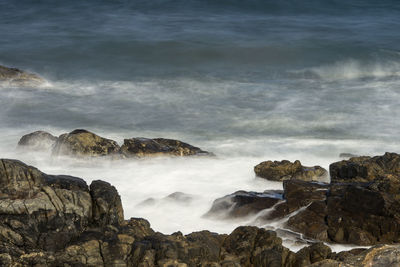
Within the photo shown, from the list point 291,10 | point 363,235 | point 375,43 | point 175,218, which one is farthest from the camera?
point 291,10

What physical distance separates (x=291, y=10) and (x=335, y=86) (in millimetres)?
22453

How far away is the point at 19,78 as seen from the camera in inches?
1447

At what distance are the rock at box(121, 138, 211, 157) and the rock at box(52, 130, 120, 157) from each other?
1.41 feet

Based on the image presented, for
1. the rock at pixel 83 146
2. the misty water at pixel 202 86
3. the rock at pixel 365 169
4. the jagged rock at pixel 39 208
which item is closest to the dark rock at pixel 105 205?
the jagged rock at pixel 39 208

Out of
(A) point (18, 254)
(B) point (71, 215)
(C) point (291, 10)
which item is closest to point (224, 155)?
(B) point (71, 215)

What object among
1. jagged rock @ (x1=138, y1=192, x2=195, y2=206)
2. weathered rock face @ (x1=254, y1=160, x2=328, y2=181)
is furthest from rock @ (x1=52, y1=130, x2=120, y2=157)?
weathered rock face @ (x1=254, y1=160, x2=328, y2=181)

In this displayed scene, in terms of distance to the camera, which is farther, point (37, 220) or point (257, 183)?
point (257, 183)

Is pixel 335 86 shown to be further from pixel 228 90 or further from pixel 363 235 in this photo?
pixel 363 235

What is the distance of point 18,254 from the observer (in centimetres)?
1154

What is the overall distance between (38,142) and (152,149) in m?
4.19

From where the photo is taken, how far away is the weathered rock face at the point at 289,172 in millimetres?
19750

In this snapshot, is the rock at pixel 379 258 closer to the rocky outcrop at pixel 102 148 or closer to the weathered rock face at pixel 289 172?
the weathered rock face at pixel 289 172

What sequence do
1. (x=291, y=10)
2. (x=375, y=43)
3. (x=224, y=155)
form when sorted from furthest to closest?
(x=291, y=10) < (x=375, y=43) < (x=224, y=155)

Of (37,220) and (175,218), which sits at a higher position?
(37,220)
